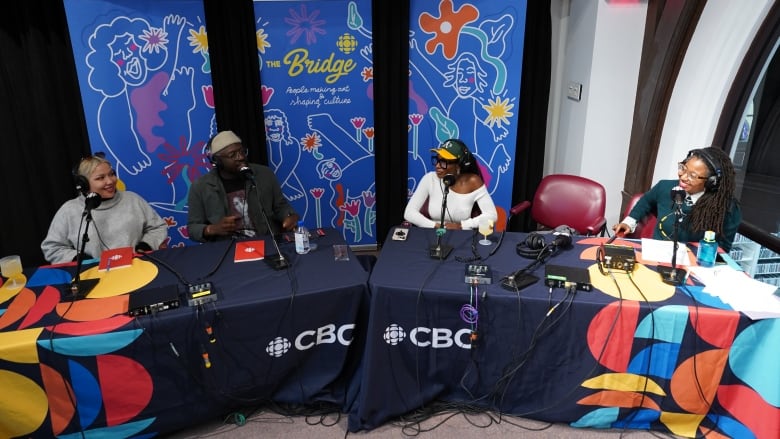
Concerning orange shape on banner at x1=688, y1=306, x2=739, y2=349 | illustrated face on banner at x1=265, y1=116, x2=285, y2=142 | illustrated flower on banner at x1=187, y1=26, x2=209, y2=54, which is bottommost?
orange shape on banner at x1=688, y1=306, x2=739, y2=349

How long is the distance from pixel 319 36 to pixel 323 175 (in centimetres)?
107

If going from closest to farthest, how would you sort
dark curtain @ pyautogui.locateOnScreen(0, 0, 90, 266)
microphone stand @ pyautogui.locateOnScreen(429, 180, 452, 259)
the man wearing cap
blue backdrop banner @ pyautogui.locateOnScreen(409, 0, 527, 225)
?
microphone stand @ pyautogui.locateOnScreen(429, 180, 452, 259) → the man wearing cap → dark curtain @ pyautogui.locateOnScreen(0, 0, 90, 266) → blue backdrop banner @ pyautogui.locateOnScreen(409, 0, 527, 225)

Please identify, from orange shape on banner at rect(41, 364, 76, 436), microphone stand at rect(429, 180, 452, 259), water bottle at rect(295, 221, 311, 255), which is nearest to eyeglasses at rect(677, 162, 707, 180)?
microphone stand at rect(429, 180, 452, 259)

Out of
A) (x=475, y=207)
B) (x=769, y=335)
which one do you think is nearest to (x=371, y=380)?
(x=475, y=207)

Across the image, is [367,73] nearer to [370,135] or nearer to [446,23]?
[370,135]

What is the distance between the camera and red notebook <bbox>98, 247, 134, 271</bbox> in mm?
2400

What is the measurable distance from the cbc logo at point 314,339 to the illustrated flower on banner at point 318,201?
2058mm

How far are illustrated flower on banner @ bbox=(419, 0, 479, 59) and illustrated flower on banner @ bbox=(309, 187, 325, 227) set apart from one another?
1409 mm

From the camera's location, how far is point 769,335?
1924mm

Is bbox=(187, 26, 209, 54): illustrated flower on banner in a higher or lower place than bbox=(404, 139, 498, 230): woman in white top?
higher

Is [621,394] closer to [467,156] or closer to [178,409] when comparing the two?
[467,156]

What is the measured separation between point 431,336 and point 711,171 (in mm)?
1562

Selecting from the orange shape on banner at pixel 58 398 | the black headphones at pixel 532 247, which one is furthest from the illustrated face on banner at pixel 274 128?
the orange shape on banner at pixel 58 398

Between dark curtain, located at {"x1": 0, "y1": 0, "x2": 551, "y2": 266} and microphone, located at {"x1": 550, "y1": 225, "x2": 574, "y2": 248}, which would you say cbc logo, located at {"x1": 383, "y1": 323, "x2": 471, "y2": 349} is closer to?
microphone, located at {"x1": 550, "y1": 225, "x2": 574, "y2": 248}
